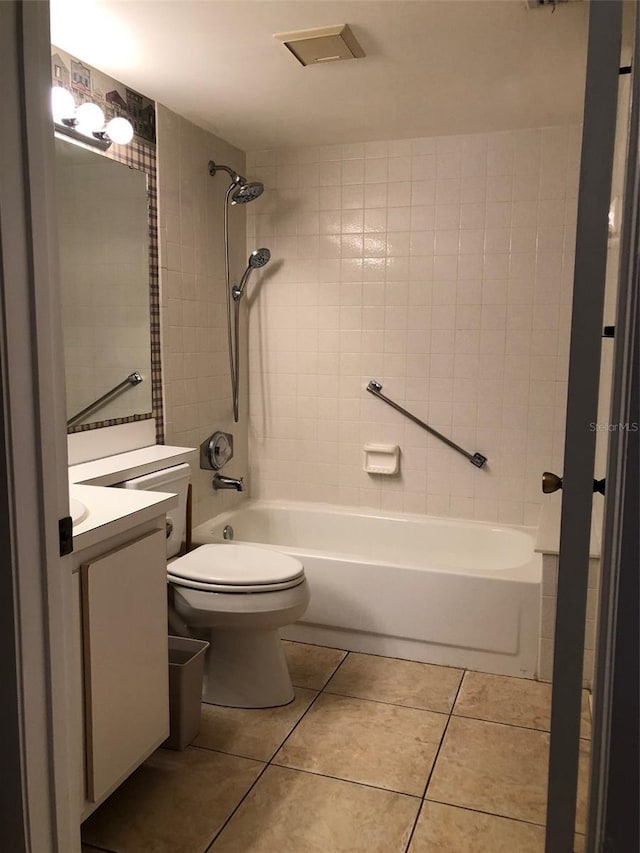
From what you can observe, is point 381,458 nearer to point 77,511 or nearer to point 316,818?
point 316,818

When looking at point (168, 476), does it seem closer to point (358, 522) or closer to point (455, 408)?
point (358, 522)

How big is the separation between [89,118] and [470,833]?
92.9 inches

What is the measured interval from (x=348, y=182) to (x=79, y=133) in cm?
139

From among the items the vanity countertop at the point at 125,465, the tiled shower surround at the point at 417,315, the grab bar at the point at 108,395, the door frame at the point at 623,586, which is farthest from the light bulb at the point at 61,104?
the door frame at the point at 623,586

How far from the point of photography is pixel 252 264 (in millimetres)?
3254

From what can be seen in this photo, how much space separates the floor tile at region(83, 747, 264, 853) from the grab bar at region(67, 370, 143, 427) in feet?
3.59

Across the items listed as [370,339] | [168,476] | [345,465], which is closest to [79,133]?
[168,476]

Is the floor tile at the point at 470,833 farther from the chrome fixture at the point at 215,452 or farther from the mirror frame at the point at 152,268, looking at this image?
the chrome fixture at the point at 215,452

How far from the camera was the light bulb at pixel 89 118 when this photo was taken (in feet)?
7.29

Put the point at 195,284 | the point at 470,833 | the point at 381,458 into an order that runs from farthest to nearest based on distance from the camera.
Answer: the point at 381,458
the point at 195,284
the point at 470,833

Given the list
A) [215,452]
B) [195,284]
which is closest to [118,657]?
[215,452]

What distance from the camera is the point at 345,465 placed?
3469mm

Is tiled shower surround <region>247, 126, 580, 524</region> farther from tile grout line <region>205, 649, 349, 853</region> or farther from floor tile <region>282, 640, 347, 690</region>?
tile grout line <region>205, 649, 349, 853</region>

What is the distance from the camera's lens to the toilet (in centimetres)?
221
